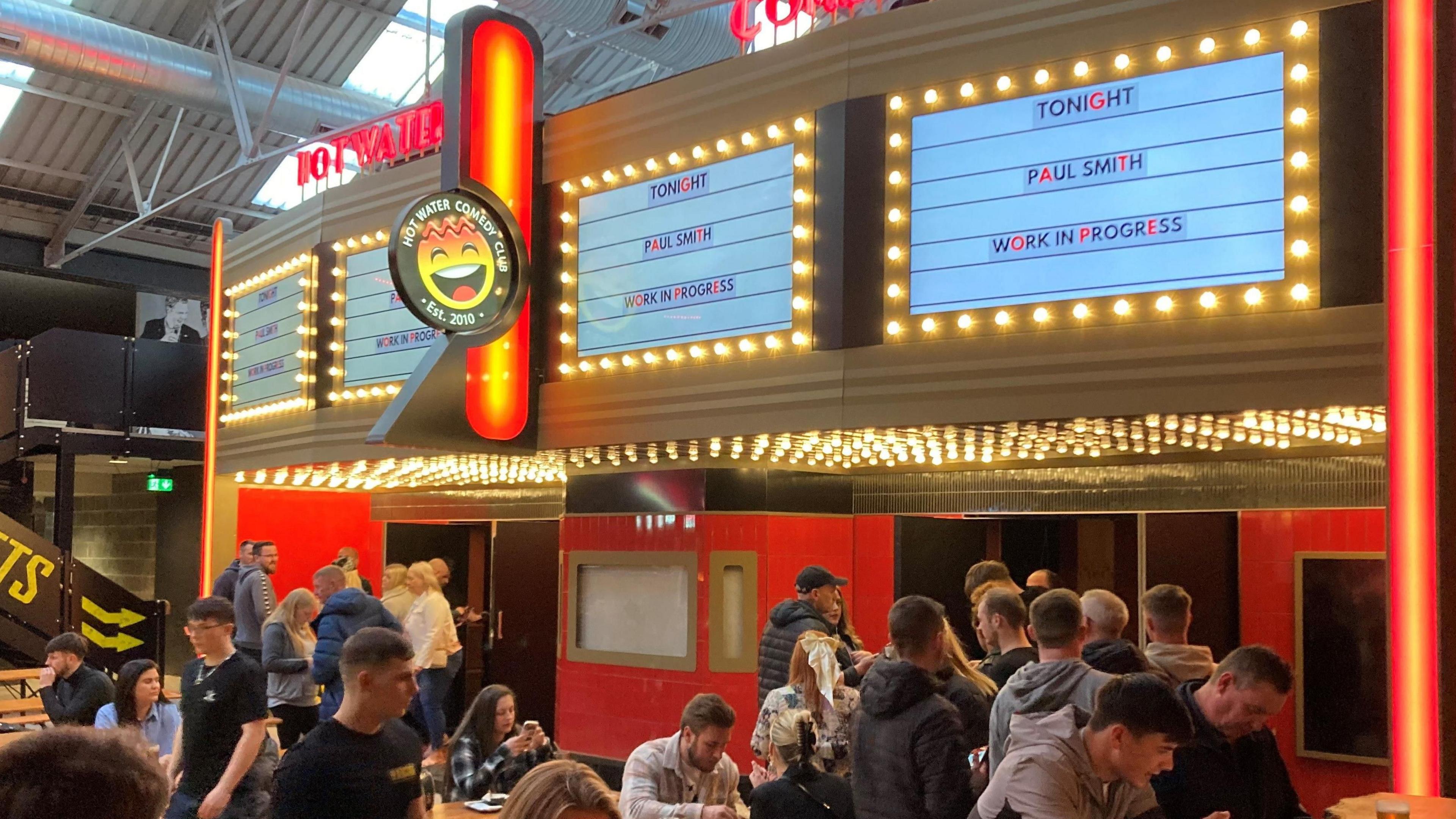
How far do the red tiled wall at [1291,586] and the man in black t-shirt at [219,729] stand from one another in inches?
262

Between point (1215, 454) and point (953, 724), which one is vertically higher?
point (1215, 454)

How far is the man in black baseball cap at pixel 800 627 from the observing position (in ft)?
25.8

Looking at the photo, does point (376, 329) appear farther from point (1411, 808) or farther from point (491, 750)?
point (1411, 808)

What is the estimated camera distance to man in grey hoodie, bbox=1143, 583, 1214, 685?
590 centimetres

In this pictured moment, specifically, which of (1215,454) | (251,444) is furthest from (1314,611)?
(251,444)

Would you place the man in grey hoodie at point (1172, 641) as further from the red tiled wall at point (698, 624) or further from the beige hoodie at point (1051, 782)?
the red tiled wall at point (698, 624)

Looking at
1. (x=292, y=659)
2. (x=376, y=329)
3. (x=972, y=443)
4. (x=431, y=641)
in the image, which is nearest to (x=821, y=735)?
(x=972, y=443)

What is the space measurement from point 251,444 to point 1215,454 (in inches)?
391

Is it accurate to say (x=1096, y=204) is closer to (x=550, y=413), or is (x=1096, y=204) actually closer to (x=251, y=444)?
(x=550, y=413)

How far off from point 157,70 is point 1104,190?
14483 millimetres

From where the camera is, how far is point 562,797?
9.14ft

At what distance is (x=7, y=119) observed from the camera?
20.9 meters

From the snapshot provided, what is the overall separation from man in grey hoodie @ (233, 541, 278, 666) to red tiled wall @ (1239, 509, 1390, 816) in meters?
8.96

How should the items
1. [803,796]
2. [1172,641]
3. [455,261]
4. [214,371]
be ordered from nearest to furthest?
[803,796] → [1172,641] → [455,261] → [214,371]
